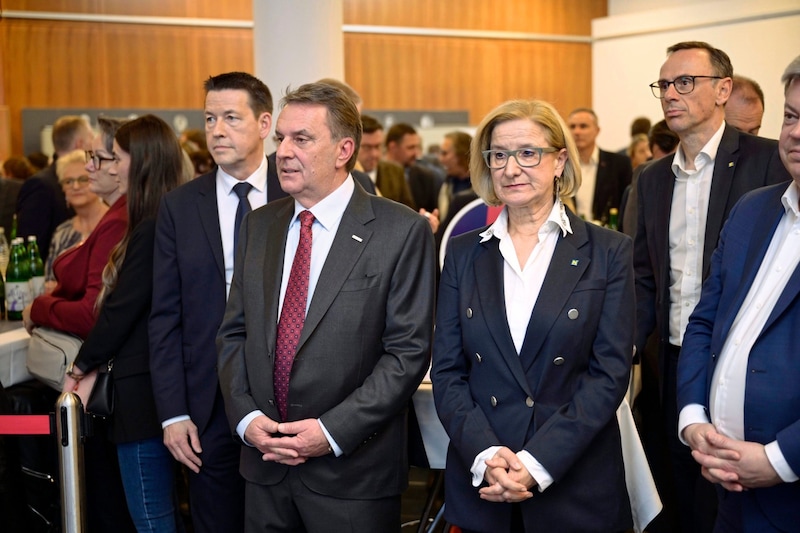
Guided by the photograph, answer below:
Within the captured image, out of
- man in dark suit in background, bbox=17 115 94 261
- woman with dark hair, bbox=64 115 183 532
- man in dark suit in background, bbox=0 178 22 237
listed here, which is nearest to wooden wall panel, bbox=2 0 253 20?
man in dark suit in background, bbox=0 178 22 237

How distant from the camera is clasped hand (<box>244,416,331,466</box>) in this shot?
2.61 meters

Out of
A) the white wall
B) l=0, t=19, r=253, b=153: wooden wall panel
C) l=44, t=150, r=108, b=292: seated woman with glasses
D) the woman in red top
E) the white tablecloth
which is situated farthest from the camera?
the white wall

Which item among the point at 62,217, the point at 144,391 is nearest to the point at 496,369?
the point at 144,391

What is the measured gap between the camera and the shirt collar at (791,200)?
236cm

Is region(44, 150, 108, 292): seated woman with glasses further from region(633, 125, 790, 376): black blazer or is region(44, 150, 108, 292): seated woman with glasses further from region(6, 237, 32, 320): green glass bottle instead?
region(633, 125, 790, 376): black blazer

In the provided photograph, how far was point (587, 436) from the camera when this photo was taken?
2469mm

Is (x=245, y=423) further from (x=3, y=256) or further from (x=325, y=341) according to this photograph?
(x=3, y=256)

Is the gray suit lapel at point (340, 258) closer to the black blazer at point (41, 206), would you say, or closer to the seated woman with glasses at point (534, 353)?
the seated woman with glasses at point (534, 353)

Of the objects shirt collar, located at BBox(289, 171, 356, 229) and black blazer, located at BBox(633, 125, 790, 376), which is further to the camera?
black blazer, located at BBox(633, 125, 790, 376)

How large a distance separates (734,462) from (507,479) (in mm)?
531

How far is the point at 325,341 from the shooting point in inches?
105

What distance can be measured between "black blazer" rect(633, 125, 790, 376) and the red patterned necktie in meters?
1.30

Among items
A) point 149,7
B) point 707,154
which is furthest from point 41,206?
point 149,7

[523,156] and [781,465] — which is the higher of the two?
[523,156]
